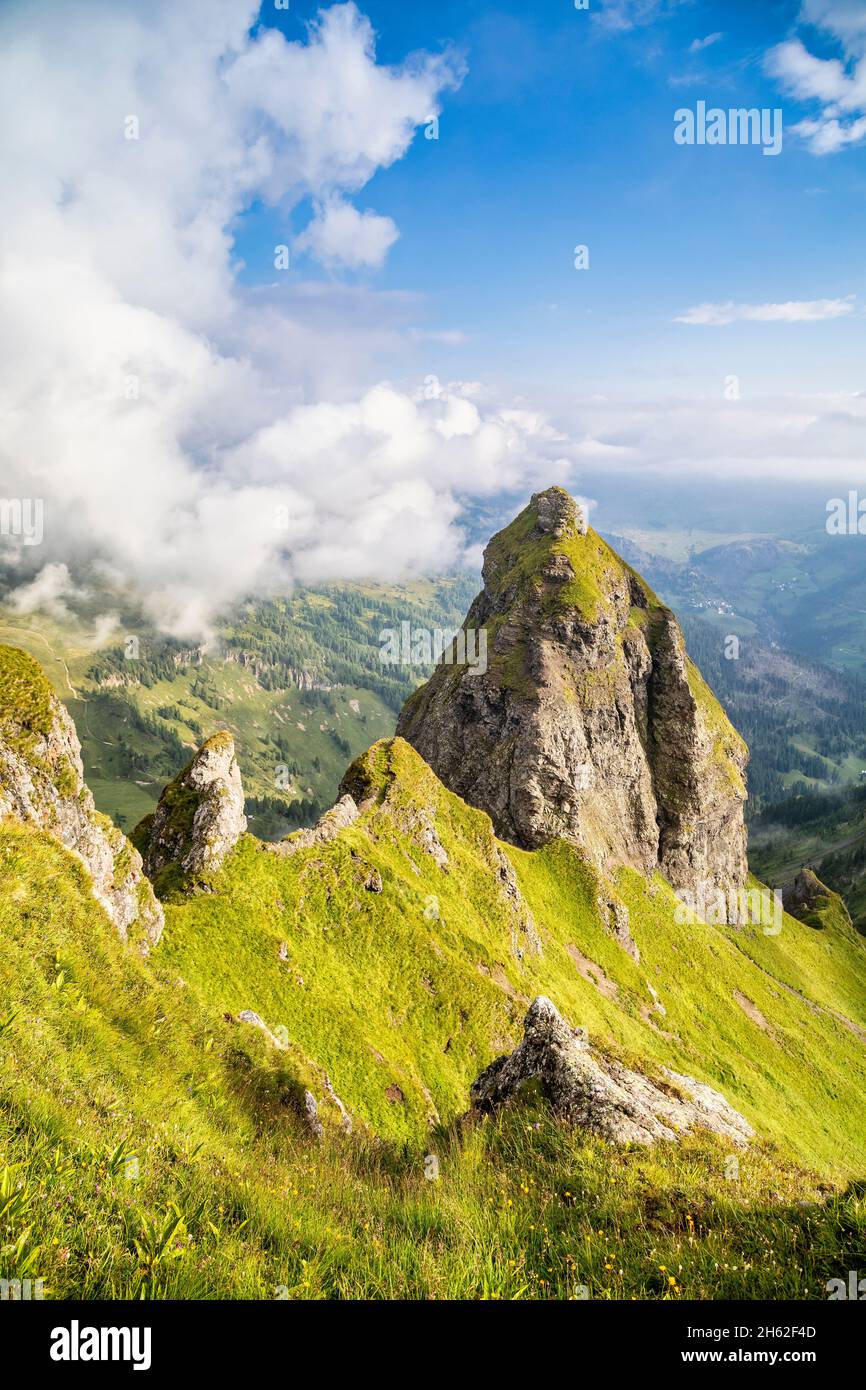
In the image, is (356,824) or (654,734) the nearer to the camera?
(356,824)

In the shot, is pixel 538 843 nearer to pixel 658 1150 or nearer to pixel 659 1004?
pixel 659 1004

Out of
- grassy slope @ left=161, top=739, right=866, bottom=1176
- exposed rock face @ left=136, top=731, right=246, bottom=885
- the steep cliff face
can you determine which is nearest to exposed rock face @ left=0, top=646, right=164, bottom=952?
grassy slope @ left=161, top=739, right=866, bottom=1176

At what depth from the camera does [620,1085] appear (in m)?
17.5

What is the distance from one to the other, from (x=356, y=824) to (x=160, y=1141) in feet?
132

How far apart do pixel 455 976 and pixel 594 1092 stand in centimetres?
2680

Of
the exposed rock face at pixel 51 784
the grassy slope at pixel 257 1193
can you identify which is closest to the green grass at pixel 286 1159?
the grassy slope at pixel 257 1193

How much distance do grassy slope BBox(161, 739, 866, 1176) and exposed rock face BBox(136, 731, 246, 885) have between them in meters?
1.65

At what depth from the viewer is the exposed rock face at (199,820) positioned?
34281mm

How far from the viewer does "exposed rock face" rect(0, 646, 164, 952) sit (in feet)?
69.3

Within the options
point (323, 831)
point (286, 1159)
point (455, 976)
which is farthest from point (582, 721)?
point (286, 1159)

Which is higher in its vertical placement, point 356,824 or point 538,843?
point 356,824

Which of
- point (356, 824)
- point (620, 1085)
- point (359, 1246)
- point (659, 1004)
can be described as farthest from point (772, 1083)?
point (359, 1246)
